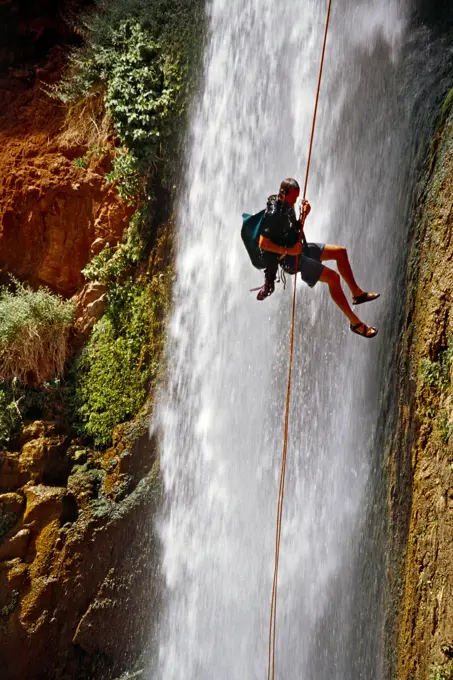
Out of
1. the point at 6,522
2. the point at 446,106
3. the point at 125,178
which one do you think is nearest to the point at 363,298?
the point at 446,106

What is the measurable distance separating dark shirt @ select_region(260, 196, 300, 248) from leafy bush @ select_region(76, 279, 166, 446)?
3670 mm

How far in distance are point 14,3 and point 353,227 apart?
7116 millimetres

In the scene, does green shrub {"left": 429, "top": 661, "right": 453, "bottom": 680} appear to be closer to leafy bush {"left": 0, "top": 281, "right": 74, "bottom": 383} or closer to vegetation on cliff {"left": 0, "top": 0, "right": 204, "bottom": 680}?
vegetation on cliff {"left": 0, "top": 0, "right": 204, "bottom": 680}

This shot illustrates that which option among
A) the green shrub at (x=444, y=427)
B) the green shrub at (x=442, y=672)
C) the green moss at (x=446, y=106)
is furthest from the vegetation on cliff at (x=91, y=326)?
the green shrub at (x=444, y=427)

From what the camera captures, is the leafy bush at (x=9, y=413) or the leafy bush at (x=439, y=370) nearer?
the leafy bush at (x=439, y=370)

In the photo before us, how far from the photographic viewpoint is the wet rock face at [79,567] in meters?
7.92

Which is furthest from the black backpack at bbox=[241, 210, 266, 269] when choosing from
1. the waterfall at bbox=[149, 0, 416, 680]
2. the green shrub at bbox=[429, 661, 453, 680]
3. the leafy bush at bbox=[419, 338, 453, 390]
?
the green shrub at bbox=[429, 661, 453, 680]

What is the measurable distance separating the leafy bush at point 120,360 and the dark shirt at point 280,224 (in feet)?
12.0

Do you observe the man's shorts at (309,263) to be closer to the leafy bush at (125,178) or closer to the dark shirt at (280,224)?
the dark shirt at (280,224)

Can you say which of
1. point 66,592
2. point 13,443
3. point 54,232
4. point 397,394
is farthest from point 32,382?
point 397,394

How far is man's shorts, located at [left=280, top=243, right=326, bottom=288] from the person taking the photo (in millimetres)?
5082

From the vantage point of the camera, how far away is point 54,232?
938 cm

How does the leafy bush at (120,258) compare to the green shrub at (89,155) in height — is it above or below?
below

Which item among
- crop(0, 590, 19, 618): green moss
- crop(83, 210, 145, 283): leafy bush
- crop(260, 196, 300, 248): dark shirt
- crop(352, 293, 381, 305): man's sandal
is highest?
crop(83, 210, 145, 283): leafy bush
